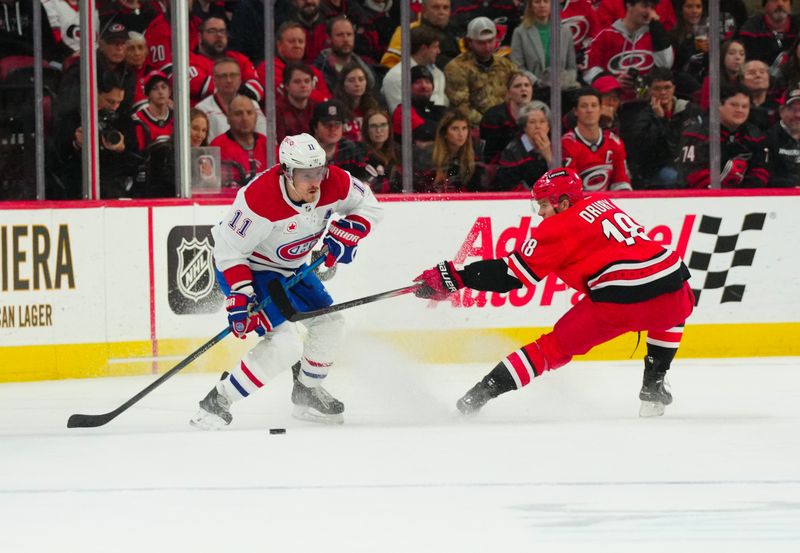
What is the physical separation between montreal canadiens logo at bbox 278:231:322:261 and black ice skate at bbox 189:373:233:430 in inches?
21.5

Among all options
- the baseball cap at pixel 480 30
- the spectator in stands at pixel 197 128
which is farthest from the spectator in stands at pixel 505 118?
the spectator in stands at pixel 197 128

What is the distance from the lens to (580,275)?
475cm

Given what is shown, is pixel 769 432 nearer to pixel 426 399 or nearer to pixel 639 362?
pixel 426 399

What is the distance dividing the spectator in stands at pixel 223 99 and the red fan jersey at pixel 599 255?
260cm

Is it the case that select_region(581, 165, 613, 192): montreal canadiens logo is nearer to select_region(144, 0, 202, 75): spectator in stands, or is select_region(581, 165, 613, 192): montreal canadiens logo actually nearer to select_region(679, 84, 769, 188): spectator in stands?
select_region(679, 84, 769, 188): spectator in stands

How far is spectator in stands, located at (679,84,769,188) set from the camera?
7.08m

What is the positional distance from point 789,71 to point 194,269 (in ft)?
11.1

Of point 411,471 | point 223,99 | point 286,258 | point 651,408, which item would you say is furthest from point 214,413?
point 223,99

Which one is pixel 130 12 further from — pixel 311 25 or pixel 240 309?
pixel 240 309

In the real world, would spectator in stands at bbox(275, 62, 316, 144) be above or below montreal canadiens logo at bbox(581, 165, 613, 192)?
above

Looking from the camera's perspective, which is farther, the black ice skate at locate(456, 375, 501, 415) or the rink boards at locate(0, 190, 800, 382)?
the rink boards at locate(0, 190, 800, 382)

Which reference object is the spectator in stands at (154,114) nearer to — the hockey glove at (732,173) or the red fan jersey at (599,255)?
the red fan jersey at (599,255)

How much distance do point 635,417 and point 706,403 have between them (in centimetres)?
50

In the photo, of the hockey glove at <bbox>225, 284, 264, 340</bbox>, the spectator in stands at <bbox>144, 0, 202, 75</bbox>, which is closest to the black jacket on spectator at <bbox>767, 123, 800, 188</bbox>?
the spectator in stands at <bbox>144, 0, 202, 75</bbox>
